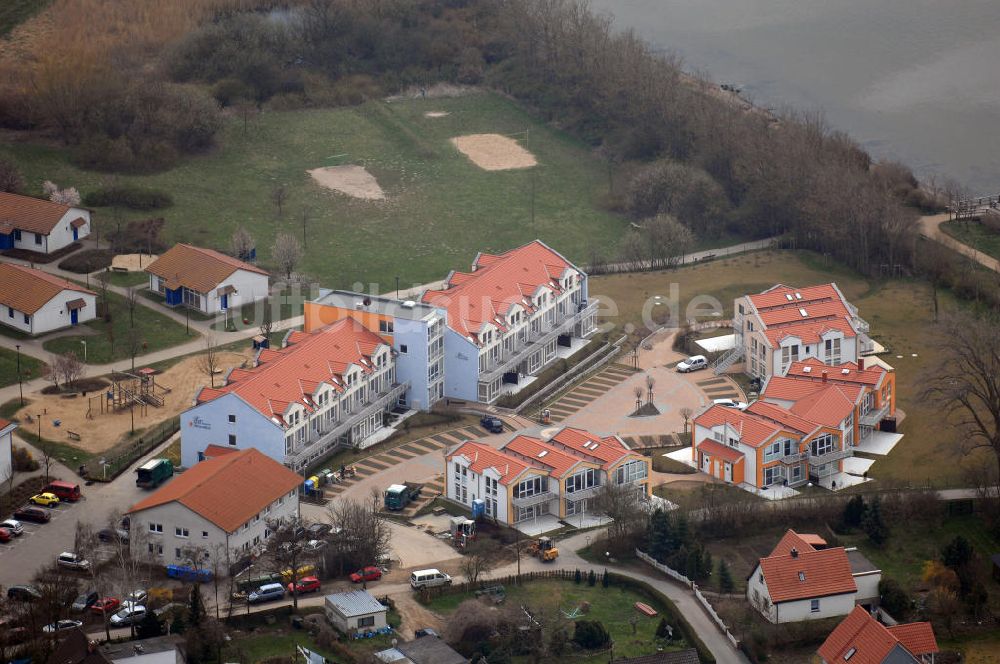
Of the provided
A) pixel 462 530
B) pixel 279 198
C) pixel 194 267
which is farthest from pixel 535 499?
pixel 279 198

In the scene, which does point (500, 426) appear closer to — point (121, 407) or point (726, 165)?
point (121, 407)

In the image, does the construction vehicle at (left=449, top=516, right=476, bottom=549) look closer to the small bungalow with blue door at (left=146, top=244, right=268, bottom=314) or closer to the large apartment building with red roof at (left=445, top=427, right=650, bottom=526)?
the large apartment building with red roof at (left=445, top=427, right=650, bottom=526)

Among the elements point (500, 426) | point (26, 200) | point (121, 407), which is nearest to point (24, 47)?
point (26, 200)

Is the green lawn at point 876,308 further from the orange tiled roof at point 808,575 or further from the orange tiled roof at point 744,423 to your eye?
Result: the orange tiled roof at point 808,575

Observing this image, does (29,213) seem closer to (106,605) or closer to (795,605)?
(106,605)

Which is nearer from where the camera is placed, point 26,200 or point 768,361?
point 768,361
